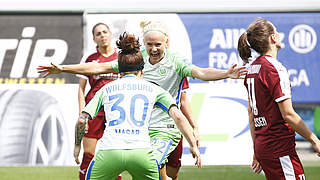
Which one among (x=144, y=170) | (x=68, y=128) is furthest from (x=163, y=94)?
(x=68, y=128)

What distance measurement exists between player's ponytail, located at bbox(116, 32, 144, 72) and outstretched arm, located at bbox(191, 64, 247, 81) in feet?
2.83

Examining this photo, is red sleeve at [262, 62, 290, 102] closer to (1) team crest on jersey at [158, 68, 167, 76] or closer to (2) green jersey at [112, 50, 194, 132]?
(2) green jersey at [112, 50, 194, 132]

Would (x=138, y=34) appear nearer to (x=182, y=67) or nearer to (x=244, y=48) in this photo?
(x=182, y=67)

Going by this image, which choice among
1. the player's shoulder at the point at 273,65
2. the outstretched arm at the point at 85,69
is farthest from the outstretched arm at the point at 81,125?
the player's shoulder at the point at 273,65

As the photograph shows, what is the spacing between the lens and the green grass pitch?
9375mm

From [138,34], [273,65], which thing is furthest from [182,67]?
[138,34]

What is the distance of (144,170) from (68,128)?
635 centimetres

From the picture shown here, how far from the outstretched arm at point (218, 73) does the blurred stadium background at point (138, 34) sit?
16.4 ft

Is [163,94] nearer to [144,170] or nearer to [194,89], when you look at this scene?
[144,170]

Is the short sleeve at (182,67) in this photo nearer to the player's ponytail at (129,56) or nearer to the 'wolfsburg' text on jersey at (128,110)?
the player's ponytail at (129,56)

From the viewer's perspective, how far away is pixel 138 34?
11422 millimetres

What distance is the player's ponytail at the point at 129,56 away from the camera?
16.9ft

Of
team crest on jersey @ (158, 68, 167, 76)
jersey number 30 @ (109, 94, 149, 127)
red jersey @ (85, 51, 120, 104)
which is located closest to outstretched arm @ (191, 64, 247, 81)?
team crest on jersey @ (158, 68, 167, 76)

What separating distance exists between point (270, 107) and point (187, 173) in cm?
501
